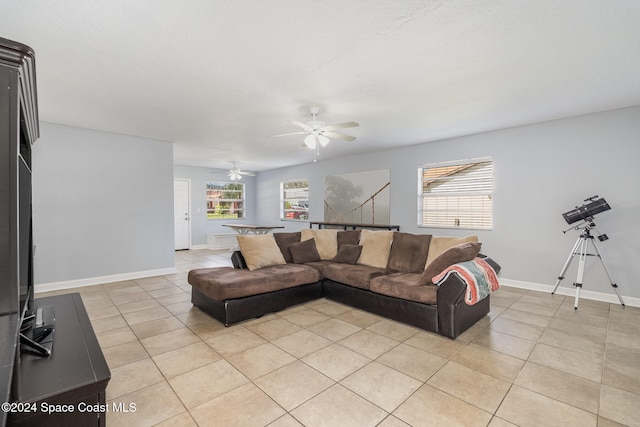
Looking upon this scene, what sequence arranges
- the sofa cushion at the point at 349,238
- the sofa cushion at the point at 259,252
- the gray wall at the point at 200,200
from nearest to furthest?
the sofa cushion at the point at 259,252 < the sofa cushion at the point at 349,238 < the gray wall at the point at 200,200

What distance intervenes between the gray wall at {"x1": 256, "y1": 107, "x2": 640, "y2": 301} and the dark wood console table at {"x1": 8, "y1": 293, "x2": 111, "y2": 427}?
17.5 ft

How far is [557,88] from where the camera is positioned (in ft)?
10.2

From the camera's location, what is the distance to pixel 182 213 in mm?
8828

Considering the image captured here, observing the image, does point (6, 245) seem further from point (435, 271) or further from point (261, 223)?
point (261, 223)

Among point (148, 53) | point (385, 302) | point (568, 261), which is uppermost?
point (148, 53)

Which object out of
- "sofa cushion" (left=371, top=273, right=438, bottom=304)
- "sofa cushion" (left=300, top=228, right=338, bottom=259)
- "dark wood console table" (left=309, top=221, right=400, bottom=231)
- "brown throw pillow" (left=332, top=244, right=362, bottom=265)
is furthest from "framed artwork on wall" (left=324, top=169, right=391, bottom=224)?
"sofa cushion" (left=371, top=273, right=438, bottom=304)

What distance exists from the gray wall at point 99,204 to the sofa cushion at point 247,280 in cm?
240

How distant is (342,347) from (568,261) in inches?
139

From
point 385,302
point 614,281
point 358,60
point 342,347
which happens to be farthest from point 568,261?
point 358,60

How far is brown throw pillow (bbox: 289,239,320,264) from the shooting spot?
4367 mm

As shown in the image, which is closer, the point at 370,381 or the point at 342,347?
the point at 370,381

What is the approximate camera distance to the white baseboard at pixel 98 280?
14.4 feet

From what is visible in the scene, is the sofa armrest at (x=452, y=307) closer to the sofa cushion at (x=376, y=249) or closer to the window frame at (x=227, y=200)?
the sofa cushion at (x=376, y=249)

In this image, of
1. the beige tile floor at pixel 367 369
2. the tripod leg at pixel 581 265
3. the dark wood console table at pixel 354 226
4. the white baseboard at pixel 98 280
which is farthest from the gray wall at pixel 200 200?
the tripod leg at pixel 581 265
